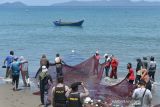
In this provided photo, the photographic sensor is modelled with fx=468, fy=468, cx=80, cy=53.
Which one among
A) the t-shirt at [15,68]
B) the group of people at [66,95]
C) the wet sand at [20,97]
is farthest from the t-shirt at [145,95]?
the t-shirt at [15,68]

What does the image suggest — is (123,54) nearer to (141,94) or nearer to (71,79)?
(71,79)

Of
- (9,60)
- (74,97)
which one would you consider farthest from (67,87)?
(9,60)

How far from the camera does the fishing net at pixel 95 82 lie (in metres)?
19.3

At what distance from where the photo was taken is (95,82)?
22203 millimetres

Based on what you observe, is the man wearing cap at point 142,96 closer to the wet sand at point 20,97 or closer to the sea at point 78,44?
the wet sand at point 20,97

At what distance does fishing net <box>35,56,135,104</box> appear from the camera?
19266mm

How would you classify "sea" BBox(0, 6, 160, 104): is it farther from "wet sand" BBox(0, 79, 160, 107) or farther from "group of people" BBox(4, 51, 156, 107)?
"wet sand" BBox(0, 79, 160, 107)

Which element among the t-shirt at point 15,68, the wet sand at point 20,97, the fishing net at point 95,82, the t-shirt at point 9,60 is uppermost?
the t-shirt at point 9,60

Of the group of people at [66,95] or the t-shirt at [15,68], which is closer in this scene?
the group of people at [66,95]

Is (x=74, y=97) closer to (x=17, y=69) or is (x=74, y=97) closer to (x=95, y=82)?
(x=17, y=69)

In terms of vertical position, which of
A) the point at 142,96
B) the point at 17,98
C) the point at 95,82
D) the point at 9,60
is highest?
the point at 9,60

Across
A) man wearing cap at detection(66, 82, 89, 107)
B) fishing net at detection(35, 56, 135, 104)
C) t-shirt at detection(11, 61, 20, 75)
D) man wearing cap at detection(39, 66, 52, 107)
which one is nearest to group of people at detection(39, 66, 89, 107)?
man wearing cap at detection(66, 82, 89, 107)

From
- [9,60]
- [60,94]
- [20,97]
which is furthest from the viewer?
[9,60]

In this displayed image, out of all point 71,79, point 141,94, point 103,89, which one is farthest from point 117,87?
point 141,94
